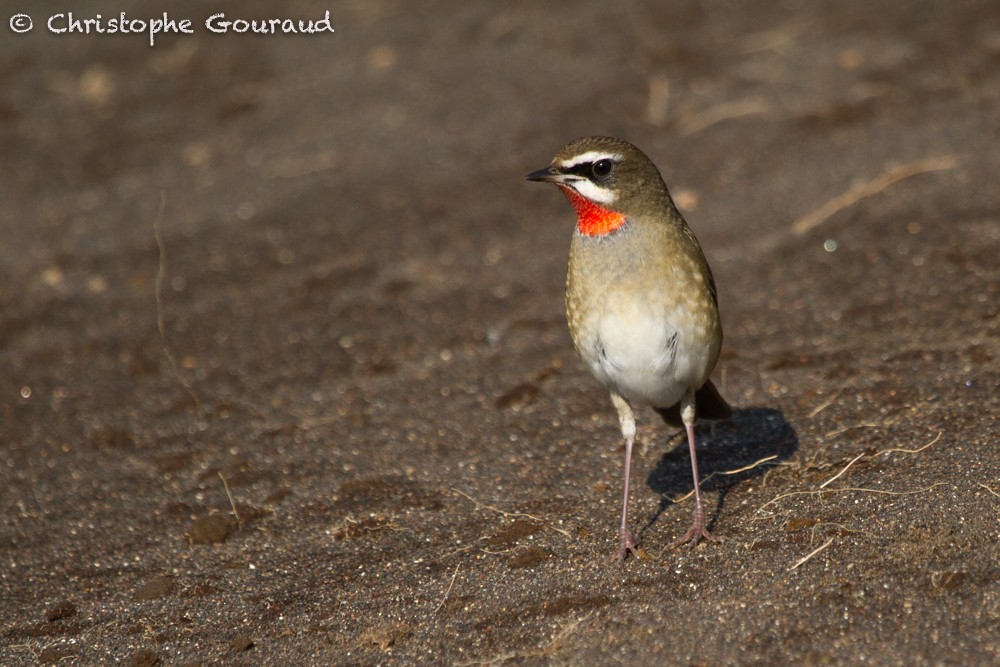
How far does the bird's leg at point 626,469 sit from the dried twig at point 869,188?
3.54 meters

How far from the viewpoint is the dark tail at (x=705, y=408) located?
19.6 feet

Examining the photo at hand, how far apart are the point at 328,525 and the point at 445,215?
4.04m

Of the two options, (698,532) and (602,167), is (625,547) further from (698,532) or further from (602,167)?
(602,167)

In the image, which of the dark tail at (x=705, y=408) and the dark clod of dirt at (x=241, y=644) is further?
the dark tail at (x=705, y=408)

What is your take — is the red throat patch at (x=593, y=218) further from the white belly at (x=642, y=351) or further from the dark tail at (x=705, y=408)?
the dark tail at (x=705, y=408)

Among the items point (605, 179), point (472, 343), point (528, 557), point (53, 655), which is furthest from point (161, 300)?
point (605, 179)

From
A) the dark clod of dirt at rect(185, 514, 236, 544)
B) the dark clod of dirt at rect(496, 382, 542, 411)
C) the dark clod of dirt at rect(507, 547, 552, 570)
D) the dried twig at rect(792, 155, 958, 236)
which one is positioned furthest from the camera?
the dried twig at rect(792, 155, 958, 236)

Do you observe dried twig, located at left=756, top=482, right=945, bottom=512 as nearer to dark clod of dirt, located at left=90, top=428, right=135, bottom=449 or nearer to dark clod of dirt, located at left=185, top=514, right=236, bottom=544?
dark clod of dirt, located at left=185, top=514, right=236, bottom=544

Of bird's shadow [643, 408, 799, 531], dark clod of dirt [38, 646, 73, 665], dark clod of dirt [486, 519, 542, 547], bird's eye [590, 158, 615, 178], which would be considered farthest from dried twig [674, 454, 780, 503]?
dark clod of dirt [38, 646, 73, 665]

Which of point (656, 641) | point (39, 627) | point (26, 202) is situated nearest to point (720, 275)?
point (656, 641)

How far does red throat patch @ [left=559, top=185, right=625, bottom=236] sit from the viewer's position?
5.46 m

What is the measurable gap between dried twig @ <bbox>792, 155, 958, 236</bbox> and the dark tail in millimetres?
3006

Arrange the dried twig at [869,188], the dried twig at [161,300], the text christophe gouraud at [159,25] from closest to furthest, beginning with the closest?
the dried twig at [161,300] < the dried twig at [869,188] < the text christophe gouraud at [159,25]

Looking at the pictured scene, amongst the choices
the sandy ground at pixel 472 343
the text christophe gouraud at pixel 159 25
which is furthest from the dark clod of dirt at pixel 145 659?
the text christophe gouraud at pixel 159 25
